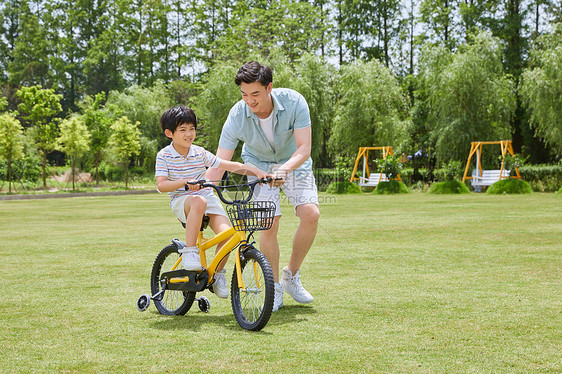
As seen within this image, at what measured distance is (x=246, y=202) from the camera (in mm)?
4098

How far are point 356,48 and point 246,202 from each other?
44.3m

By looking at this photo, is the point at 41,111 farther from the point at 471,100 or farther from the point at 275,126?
the point at 275,126

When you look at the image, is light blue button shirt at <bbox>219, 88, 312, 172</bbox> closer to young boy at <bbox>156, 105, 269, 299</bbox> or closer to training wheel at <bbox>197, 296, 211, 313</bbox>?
young boy at <bbox>156, 105, 269, 299</bbox>

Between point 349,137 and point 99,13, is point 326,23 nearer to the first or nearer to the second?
point 349,137

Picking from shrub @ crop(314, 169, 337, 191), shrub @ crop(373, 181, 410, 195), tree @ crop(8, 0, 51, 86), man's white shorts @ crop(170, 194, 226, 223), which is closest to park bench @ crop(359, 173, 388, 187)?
shrub @ crop(373, 181, 410, 195)

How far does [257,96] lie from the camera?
177 inches

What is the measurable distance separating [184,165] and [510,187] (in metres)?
21.3

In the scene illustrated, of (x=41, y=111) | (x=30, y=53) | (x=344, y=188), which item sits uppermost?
(x=30, y=53)

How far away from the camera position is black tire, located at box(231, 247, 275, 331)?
160 inches

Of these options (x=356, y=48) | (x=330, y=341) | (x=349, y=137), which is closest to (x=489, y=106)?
(x=349, y=137)

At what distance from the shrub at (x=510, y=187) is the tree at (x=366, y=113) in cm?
874

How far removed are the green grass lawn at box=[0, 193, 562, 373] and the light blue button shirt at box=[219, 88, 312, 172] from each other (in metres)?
1.24

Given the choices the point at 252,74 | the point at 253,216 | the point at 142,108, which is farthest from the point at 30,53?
the point at 253,216

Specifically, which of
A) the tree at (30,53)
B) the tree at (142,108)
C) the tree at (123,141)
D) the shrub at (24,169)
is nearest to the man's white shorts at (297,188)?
the shrub at (24,169)
